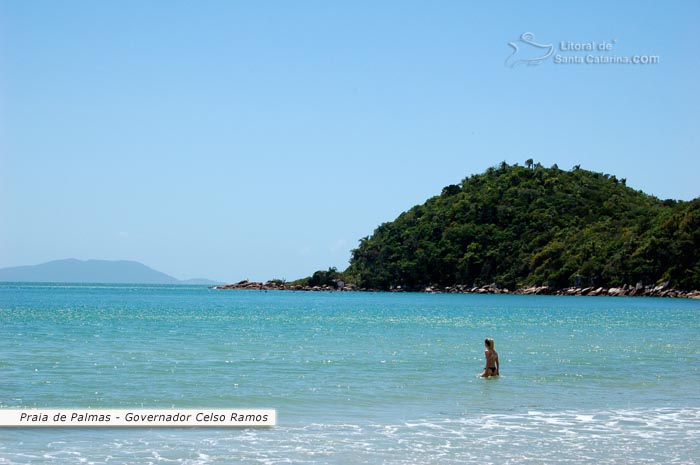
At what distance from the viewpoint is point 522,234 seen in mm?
166125

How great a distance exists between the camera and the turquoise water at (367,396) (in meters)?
12.4

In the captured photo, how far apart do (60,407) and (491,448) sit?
29.6 ft

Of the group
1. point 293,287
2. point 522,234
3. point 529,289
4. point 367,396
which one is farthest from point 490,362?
point 293,287

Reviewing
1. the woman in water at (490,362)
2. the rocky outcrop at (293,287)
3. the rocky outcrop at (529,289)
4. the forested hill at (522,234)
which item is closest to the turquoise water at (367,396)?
the woman in water at (490,362)

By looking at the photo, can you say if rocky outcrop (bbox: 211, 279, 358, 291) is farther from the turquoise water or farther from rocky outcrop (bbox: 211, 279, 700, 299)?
the turquoise water

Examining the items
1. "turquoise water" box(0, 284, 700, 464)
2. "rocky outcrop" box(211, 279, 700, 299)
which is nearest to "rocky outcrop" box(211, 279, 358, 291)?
"rocky outcrop" box(211, 279, 700, 299)

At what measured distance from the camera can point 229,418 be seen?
1488 cm

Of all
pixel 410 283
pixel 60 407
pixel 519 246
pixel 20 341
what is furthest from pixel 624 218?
pixel 60 407

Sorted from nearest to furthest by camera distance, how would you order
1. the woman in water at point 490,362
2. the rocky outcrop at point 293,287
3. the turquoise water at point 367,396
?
the turquoise water at point 367,396 → the woman in water at point 490,362 → the rocky outcrop at point 293,287

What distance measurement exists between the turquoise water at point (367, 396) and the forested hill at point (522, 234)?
98354 mm

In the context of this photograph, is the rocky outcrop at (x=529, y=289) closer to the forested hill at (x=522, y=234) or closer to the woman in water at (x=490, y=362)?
the forested hill at (x=522, y=234)

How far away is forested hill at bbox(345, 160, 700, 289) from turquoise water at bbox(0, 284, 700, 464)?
98354 millimetres

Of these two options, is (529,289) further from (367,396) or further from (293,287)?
(367,396)

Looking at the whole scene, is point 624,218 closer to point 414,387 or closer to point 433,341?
point 433,341
